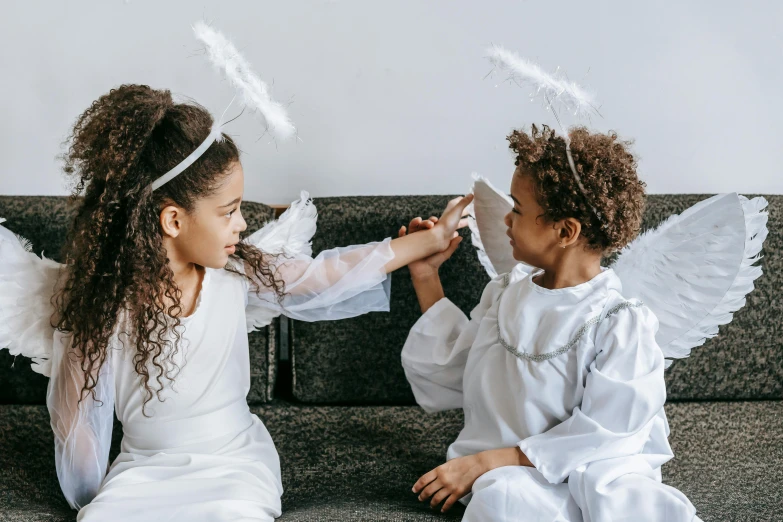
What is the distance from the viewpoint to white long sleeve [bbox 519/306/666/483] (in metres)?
1.20

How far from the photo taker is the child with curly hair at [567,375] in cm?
Answer: 120

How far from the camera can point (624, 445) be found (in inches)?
47.9

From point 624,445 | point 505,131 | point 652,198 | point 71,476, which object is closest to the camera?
point 624,445

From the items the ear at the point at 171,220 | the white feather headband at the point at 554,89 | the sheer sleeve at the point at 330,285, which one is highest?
the white feather headband at the point at 554,89

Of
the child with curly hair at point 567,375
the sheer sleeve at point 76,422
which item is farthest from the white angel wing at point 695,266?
the sheer sleeve at point 76,422

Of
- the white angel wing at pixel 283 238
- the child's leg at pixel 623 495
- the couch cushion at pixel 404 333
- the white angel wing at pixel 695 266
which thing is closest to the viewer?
the child's leg at pixel 623 495

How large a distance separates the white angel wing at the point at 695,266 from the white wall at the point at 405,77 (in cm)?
42

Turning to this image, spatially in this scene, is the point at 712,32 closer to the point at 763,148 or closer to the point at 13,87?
the point at 763,148

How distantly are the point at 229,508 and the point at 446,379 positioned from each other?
0.50 meters

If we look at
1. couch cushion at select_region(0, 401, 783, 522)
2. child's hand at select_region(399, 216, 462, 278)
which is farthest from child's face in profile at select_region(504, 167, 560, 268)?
couch cushion at select_region(0, 401, 783, 522)

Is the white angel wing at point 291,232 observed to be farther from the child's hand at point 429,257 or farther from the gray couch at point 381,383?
the child's hand at point 429,257

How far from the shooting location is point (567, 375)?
4.20 feet

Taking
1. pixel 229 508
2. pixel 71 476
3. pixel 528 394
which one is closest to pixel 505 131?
pixel 528 394

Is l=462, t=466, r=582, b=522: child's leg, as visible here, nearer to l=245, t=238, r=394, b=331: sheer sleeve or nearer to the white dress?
the white dress
